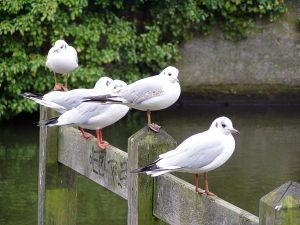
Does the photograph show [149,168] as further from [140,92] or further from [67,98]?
[67,98]

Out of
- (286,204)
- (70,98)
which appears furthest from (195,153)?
(70,98)

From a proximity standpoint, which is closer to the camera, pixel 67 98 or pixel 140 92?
pixel 140 92

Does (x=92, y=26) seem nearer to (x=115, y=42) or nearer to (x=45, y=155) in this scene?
(x=115, y=42)

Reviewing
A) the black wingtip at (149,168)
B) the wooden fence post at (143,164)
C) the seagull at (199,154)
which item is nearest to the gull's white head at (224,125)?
the seagull at (199,154)

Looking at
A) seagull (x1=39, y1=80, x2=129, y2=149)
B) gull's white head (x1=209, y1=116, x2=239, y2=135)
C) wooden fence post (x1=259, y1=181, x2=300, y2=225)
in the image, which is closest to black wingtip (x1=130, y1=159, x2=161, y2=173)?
gull's white head (x1=209, y1=116, x2=239, y2=135)

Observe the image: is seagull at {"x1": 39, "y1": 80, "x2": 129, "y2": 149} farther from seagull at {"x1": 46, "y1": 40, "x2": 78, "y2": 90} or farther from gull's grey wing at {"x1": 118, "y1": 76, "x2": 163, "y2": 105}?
seagull at {"x1": 46, "y1": 40, "x2": 78, "y2": 90}

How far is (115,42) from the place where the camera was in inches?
569

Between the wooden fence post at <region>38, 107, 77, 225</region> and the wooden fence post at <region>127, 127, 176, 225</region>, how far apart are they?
1.41 m

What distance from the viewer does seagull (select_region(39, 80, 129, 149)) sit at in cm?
497

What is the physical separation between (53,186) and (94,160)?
2.58 ft

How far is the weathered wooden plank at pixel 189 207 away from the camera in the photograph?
3.43 metres

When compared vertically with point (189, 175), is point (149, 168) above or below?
above

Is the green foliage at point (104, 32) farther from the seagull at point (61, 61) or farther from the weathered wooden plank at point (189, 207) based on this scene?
the weathered wooden plank at point (189, 207)

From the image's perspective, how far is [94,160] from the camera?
4957mm
